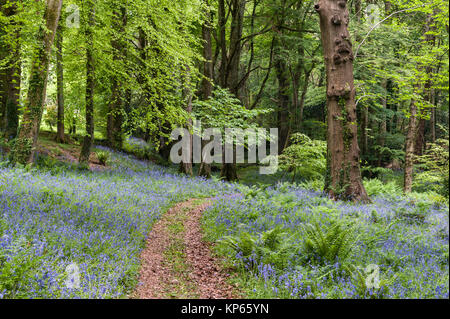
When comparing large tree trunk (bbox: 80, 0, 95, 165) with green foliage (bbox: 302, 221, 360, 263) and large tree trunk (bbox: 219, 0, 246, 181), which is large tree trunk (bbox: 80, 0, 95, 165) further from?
green foliage (bbox: 302, 221, 360, 263)

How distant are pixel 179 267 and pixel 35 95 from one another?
290 inches

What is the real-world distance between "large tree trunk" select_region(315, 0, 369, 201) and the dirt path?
4119 millimetres

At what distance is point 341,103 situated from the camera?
8.24m

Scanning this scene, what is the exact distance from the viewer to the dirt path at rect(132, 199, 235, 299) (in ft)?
14.3

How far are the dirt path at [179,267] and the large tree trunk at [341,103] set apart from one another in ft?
13.5

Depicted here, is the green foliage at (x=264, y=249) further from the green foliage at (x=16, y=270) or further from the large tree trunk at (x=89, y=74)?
the large tree trunk at (x=89, y=74)

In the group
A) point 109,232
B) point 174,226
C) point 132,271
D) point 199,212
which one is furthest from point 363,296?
point 199,212

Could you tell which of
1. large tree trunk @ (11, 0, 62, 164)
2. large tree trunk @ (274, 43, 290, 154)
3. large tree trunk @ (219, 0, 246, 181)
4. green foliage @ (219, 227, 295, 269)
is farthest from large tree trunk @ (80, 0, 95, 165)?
large tree trunk @ (274, 43, 290, 154)

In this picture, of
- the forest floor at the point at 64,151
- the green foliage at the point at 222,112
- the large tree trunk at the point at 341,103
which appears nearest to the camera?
the large tree trunk at the point at 341,103

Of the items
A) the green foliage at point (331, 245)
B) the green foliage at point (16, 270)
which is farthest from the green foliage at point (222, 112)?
the green foliage at point (16, 270)

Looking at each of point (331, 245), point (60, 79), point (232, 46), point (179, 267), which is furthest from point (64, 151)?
point (331, 245)

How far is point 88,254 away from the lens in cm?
452

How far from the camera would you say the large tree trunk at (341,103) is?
26.6 feet
